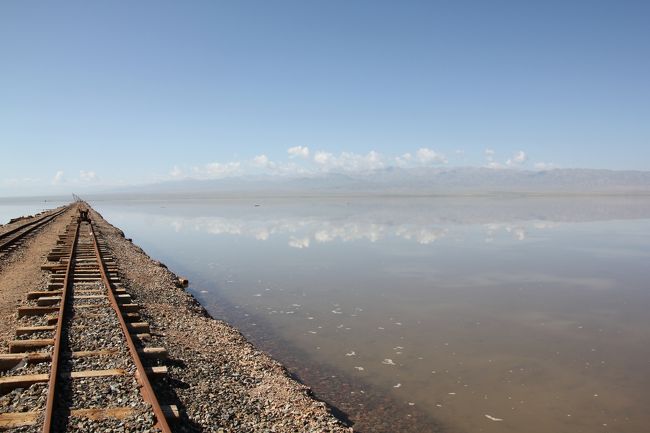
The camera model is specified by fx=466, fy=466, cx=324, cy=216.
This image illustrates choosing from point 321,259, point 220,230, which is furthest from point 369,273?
point 220,230

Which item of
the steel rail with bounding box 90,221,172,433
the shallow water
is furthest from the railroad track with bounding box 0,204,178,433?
the shallow water

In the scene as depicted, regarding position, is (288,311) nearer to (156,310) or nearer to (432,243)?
(156,310)

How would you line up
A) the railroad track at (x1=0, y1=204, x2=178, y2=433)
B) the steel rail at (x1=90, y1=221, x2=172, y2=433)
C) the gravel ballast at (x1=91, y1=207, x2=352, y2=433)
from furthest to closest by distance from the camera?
1. the gravel ballast at (x1=91, y1=207, x2=352, y2=433)
2. the railroad track at (x1=0, y1=204, x2=178, y2=433)
3. the steel rail at (x1=90, y1=221, x2=172, y2=433)

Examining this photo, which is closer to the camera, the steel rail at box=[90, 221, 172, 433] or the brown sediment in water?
the steel rail at box=[90, 221, 172, 433]

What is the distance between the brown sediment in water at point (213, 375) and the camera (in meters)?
6.43

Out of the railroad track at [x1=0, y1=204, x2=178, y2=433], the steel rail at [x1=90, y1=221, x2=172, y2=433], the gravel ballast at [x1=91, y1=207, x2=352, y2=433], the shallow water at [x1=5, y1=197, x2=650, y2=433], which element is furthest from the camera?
the shallow water at [x1=5, y1=197, x2=650, y2=433]

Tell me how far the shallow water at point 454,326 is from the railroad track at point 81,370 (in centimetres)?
356

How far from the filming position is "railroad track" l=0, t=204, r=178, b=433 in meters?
5.59

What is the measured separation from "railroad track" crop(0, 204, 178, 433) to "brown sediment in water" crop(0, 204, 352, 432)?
0.38 meters

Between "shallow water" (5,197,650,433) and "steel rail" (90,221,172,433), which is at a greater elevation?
"steel rail" (90,221,172,433)

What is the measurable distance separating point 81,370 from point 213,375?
2029mm

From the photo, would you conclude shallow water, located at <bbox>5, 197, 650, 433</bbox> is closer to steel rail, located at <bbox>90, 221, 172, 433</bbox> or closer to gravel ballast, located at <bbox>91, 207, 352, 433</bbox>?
gravel ballast, located at <bbox>91, 207, 352, 433</bbox>

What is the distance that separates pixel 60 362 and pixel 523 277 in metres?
16.7

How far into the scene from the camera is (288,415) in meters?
6.76
